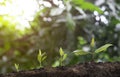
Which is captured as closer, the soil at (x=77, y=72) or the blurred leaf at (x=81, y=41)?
the soil at (x=77, y=72)

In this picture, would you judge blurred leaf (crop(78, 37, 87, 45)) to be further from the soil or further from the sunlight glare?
the soil

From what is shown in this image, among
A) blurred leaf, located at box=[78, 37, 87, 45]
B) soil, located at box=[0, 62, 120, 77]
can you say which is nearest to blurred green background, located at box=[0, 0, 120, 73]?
blurred leaf, located at box=[78, 37, 87, 45]

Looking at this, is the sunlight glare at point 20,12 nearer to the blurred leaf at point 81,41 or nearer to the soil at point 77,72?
the blurred leaf at point 81,41

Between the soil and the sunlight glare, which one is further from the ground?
the sunlight glare

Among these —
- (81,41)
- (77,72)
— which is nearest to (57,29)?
(81,41)

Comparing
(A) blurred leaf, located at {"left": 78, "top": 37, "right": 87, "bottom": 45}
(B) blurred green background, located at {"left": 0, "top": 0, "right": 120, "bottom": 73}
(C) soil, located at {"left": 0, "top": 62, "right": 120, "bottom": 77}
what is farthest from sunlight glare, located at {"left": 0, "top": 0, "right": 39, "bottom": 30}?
(C) soil, located at {"left": 0, "top": 62, "right": 120, "bottom": 77}

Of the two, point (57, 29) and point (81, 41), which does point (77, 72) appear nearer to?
point (81, 41)

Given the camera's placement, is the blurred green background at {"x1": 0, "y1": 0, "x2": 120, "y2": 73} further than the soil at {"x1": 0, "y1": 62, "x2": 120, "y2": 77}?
Yes

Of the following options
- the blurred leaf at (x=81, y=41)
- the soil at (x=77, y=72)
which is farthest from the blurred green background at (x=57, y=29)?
the soil at (x=77, y=72)

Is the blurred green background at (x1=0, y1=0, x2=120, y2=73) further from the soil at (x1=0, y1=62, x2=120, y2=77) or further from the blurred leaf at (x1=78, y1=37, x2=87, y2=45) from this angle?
the soil at (x1=0, y1=62, x2=120, y2=77)

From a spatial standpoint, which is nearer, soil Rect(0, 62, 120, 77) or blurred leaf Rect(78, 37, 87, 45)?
soil Rect(0, 62, 120, 77)

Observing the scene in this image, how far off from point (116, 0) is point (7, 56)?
2.78 ft

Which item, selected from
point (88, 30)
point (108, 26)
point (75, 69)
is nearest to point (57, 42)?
point (88, 30)

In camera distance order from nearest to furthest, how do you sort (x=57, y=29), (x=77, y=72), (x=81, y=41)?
(x=77, y=72) → (x=81, y=41) → (x=57, y=29)
